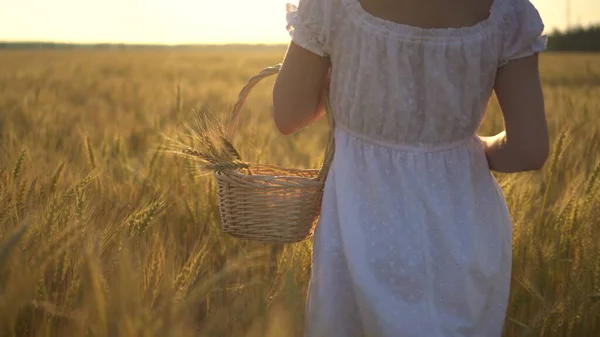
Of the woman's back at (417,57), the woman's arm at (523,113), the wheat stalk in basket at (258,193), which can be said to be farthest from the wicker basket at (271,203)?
the woman's arm at (523,113)

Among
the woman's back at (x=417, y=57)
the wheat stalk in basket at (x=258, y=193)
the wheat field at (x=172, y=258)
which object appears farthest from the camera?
the wheat stalk in basket at (x=258, y=193)

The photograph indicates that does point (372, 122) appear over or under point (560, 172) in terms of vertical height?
over

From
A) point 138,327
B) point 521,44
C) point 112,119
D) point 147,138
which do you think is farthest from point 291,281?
point 112,119

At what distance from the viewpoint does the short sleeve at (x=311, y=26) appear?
3.30 ft

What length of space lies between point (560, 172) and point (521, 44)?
4.24 ft

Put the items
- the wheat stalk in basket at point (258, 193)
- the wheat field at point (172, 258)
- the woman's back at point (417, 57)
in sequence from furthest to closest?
the wheat stalk in basket at point (258, 193), the woman's back at point (417, 57), the wheat field at point (172, 258)

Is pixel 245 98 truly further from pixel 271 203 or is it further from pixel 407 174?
pixel 407 174

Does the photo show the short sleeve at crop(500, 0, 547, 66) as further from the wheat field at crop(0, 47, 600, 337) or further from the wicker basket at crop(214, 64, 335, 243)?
the wheat field at crop(0, 47, 600, 337)

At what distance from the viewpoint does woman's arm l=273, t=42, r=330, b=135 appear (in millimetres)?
1052

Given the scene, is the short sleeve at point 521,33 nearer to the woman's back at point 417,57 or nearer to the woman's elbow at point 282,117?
the woman's back at point 417,57

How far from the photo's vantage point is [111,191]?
1.64 metres

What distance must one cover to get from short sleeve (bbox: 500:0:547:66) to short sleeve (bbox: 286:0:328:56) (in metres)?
0.28

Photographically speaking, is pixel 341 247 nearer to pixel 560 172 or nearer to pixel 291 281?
pixel 291 281

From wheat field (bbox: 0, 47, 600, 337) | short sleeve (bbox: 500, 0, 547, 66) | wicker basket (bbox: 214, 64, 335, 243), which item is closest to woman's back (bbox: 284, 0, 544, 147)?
short sleeve (bbox: 500, 0, 547, 66)
